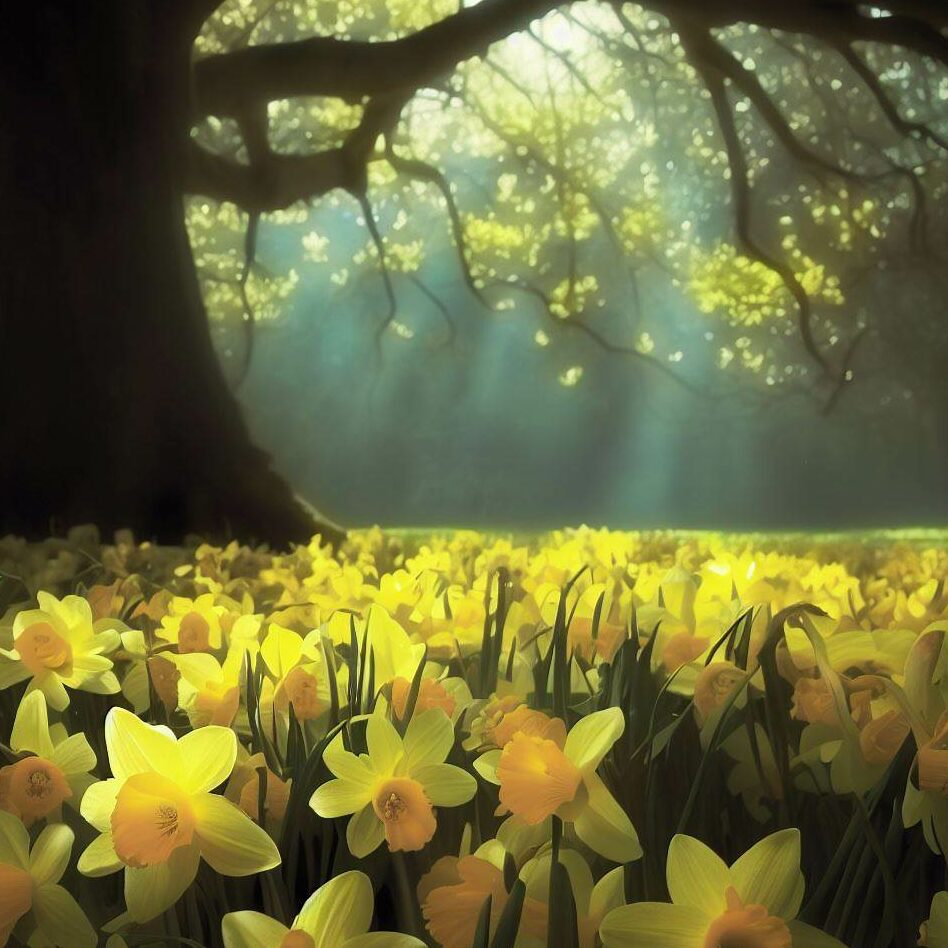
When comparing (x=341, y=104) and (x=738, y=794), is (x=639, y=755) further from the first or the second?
(x=341, y=104)

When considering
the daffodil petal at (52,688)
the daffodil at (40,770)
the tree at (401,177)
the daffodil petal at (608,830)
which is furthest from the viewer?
the tree at (401,177)

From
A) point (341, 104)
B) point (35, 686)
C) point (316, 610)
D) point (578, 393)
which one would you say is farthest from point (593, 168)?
point (35, 686)

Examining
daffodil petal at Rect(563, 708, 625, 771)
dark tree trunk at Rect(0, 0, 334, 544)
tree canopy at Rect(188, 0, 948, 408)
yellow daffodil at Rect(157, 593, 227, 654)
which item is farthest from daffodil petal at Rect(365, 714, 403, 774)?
tree canopy at Rect(188, 0, 948, 408)

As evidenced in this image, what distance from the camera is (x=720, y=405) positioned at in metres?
12.5

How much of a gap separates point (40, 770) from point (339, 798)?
0.89 feet

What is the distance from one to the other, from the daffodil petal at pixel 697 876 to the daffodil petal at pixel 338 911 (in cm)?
18

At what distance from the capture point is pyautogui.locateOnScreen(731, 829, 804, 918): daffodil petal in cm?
58

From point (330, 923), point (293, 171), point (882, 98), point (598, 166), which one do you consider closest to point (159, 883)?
point (330, 923)

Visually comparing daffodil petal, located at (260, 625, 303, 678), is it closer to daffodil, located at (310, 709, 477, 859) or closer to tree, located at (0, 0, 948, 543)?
daffodil, located at (310, 709, 477, 859)

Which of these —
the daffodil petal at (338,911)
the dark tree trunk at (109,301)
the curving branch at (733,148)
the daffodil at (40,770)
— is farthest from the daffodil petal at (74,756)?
the curving branch at (733,148)

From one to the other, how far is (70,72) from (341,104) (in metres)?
3.32

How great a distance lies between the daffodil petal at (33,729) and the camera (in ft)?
2.81

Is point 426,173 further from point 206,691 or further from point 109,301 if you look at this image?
point 206,691

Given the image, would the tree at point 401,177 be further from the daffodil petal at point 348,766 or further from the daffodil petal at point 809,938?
the daffodil petal at point 809,938
